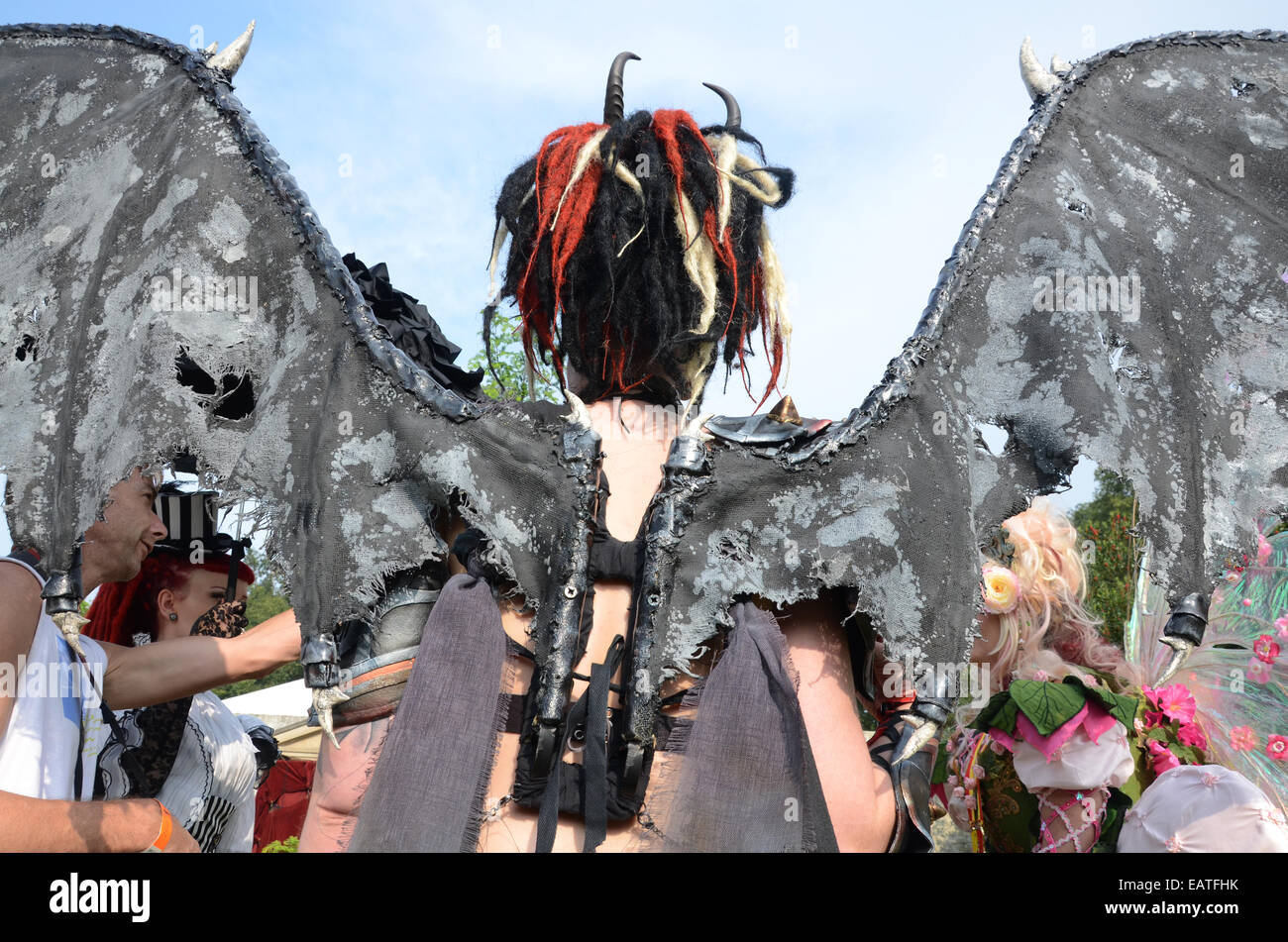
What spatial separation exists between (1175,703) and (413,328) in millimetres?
2971

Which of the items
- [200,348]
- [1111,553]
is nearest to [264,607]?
[1111,553]

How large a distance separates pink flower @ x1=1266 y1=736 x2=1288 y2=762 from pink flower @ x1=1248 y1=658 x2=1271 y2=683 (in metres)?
0.21

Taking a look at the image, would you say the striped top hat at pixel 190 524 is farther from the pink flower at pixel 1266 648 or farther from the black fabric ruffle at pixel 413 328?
the pink flower at pixel 1266 648

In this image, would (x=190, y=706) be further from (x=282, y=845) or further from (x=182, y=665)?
(x=282, y=845)

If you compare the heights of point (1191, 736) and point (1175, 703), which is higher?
point (1175, 703)

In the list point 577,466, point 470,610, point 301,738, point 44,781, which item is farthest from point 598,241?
point 301,738

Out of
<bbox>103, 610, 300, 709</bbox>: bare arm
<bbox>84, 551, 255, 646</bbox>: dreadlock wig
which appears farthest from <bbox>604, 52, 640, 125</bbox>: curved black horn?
<bbox>84, 551, 255, 646</bbox>: dreadlock wig

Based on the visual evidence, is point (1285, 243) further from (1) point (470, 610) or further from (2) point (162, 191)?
(2) point (162, 191)

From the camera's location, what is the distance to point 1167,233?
1.78m

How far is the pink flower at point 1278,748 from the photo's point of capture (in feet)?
11.6

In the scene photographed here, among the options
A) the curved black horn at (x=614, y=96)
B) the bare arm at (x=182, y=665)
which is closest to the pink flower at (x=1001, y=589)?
the curved black horn at (x=614, y=96)

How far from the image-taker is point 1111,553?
48.6 feet

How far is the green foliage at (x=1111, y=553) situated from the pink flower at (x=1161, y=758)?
517 mm

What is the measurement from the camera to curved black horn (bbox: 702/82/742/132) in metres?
2.06
